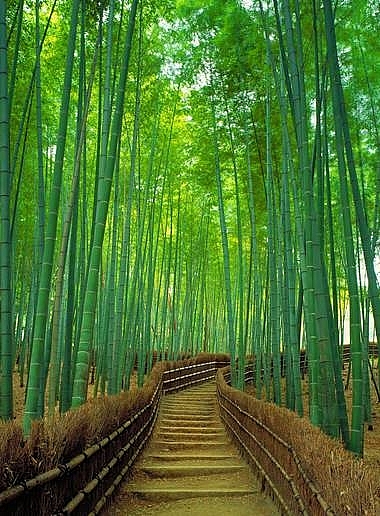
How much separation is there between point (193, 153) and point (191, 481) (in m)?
4.79

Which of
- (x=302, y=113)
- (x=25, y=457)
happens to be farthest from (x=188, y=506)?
(x=302, y=113)

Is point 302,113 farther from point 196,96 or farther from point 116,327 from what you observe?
point 196,96

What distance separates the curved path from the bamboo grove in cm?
60

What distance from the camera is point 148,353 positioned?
9.73 metres

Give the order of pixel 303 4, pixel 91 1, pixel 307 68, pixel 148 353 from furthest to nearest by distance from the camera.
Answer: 1. pixel 148 353
2. pixel 307 68
3. pixel 303 4
4. pixel 91 1

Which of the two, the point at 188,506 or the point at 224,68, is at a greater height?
the point at 224,68

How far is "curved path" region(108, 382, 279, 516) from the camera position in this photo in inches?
115

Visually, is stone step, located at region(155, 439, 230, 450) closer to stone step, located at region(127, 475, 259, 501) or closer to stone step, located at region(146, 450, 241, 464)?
stone step, located at region(146, 450, 241, 464)

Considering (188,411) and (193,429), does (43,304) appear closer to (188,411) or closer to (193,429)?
(193,429)

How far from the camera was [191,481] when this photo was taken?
3.47m

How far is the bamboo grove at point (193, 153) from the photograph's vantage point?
2838 mm

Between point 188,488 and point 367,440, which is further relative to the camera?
point 367,440

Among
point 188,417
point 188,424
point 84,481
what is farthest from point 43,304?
point 188,417

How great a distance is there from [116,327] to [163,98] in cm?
281
